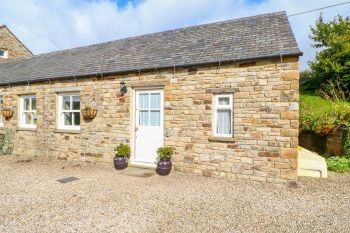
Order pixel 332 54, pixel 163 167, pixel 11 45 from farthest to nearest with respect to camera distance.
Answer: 1. pixel 11 45
2. pixel 332 54
3. pixel 163 167

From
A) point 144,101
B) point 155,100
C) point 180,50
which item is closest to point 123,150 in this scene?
point 144,101

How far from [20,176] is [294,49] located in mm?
8140

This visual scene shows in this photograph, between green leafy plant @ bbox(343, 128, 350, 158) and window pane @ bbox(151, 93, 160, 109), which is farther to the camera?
green leafy plant @ bbox(343, 128, 350, 158)

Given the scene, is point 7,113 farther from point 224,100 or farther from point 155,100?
point 224,100

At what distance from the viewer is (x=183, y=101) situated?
25.2 feet

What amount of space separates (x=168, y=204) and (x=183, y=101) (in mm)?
3297

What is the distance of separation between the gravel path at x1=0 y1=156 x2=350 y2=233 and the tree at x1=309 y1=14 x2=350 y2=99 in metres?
10.0

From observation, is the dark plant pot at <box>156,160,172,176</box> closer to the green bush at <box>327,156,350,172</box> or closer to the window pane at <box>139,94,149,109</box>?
the window pane at <box>139,94,149,109</box>

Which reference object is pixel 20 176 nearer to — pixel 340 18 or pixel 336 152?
pixel 336 152

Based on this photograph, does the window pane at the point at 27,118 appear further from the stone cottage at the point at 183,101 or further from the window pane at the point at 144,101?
the window pane at the point at 144,101

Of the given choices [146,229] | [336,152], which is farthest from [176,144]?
[336,152]

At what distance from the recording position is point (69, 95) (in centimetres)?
996

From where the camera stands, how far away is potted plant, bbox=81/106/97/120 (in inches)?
353

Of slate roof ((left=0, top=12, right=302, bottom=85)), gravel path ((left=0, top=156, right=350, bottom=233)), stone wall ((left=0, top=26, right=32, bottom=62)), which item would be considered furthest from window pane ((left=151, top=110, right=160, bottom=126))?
stone wall ((left=0, top=26, right=32, bottom=62))
